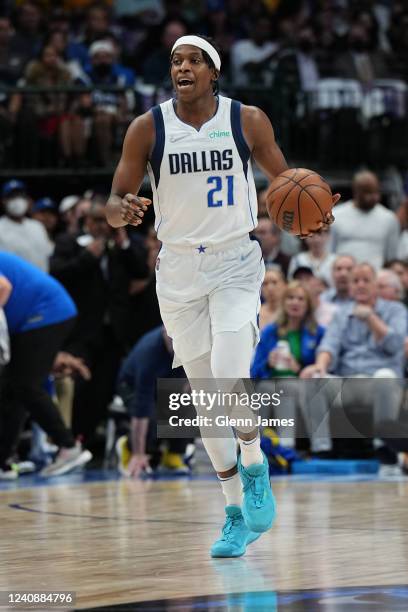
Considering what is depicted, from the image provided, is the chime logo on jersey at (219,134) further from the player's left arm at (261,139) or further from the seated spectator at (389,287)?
the seated spectator at (389,287)

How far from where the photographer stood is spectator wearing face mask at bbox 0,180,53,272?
1226 centimetres

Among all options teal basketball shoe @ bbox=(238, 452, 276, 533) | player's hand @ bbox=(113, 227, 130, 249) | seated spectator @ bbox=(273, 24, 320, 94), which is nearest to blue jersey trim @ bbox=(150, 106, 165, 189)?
teal basketball shoe @ bbox=(238, 452, 276, 533)

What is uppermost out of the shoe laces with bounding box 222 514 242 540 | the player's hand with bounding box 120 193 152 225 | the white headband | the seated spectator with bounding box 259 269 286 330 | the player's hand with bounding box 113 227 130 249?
the white headband

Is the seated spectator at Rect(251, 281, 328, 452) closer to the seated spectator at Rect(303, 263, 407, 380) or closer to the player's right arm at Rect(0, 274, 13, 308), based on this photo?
the seated spectator at Rect(303, 263, 407, 380)

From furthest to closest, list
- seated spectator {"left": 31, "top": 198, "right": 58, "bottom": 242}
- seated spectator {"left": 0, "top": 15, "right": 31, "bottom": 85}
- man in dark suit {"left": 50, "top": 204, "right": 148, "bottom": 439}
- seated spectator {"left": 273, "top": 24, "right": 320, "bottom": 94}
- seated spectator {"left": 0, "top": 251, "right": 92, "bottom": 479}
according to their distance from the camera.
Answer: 1. seated spectator {"left": 273, "top": 24, "right": 320, "bottom": 94}
2. seated spectator {"left": 0, "top": 15, "right": 31, "bottom": 85}
3. seated spectator {"left": 31, "top": 198, "right": 58, "bottom": 242}
4. man in dark suit {"left": 50, "top": 204, "right": 148, "bottom": 439}
5. seated spectator {"left": 0, "top": 251, "right": 92, "bottom": 479}

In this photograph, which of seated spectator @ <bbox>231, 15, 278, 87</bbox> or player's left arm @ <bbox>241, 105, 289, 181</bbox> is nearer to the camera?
player's left arm @ <bbox>241, 105, 289, 181</bbox>

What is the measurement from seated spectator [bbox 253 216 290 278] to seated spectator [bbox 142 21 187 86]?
337cm

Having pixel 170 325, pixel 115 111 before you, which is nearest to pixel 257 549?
pixel 170 325

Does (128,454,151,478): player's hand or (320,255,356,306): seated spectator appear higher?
(320,255,356,306): seated spectator

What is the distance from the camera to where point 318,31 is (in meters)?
17.2

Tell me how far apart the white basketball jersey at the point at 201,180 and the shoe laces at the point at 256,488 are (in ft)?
3.59

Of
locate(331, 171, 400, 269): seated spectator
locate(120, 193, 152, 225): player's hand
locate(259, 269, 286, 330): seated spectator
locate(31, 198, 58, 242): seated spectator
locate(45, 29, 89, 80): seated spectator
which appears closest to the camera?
locate(120, 193, 152, 225): player's hand

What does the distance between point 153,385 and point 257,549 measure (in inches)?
185

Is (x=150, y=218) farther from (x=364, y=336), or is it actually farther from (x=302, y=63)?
(x=364, y=336)
